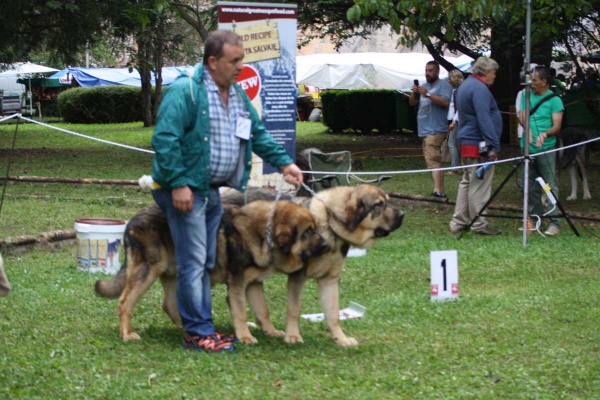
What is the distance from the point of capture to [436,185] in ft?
47.2

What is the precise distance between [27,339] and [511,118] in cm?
2065

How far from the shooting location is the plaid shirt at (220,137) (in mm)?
5766

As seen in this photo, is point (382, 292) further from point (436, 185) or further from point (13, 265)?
point (436, 185)

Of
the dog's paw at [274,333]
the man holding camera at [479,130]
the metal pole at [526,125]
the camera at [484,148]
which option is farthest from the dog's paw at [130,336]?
the camera at [484,148]

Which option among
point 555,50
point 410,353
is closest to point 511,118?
point 555,50

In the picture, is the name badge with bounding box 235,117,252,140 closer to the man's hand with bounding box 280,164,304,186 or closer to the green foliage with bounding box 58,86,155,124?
the man's hand with bounding box 280,164,304,186

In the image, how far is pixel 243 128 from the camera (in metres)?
5.90

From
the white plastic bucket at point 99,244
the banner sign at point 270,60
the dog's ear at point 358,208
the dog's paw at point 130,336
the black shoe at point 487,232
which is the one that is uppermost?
the banner sign at point 270,60

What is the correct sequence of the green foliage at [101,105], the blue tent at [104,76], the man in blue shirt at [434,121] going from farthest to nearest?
the blue tent at [104,76], the green foliage at [101,105], the man in blue shirt at [434,121]

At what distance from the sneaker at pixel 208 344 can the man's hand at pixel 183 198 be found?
951 mm

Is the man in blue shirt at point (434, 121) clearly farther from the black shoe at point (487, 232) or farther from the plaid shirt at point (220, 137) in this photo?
the plaid shirt at point (220, 137)

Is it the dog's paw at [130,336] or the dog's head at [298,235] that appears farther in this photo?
the dog's paw at [130,336]

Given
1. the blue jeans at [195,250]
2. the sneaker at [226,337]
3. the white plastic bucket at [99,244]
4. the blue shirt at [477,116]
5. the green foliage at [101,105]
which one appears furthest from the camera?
the green foliage at [101,105]

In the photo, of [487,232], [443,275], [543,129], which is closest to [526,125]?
[543,129]
